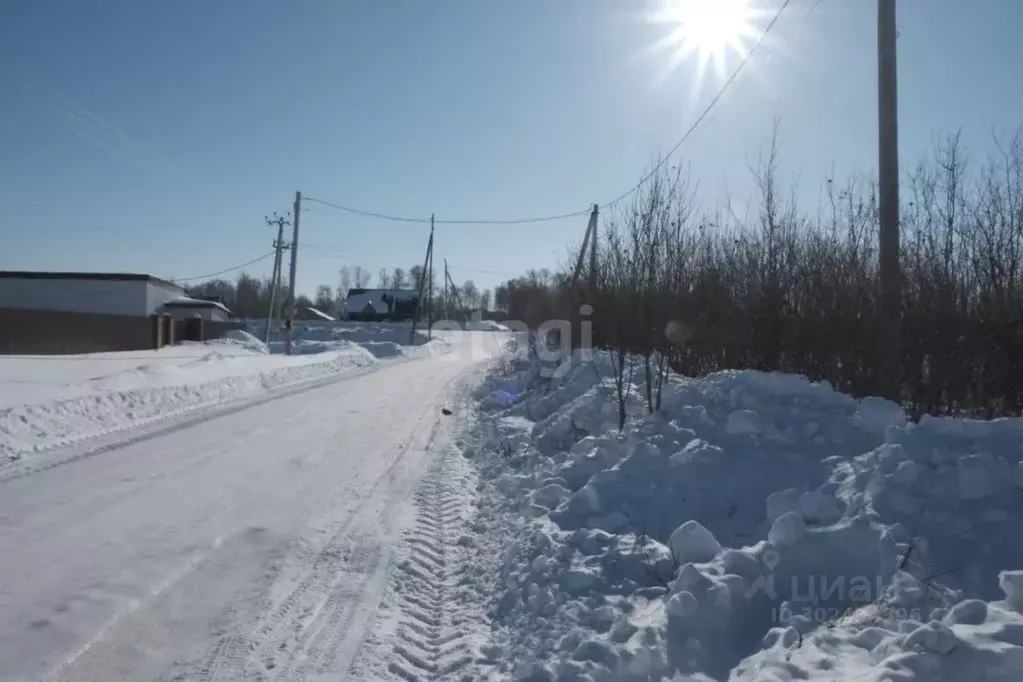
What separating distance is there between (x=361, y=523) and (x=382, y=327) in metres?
59.1

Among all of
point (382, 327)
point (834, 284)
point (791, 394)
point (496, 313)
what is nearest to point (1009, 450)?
point (791, 394)

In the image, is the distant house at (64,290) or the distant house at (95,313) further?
Answer: the distant house at (64,290)

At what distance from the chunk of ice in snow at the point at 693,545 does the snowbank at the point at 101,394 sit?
7.44m

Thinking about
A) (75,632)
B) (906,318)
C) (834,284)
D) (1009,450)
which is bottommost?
(75,632)

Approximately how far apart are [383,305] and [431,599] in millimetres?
88200

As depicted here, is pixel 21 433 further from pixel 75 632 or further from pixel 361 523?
pixel 75 632

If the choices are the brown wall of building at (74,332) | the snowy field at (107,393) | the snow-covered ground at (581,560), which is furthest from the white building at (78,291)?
the snow-covered ground at (581,560)

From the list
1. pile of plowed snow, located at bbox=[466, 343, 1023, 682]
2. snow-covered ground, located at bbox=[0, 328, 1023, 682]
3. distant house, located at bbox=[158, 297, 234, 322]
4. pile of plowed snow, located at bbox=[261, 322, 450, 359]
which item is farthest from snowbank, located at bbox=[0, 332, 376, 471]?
distant house, located at bbox=[158, 297, 234, 322]

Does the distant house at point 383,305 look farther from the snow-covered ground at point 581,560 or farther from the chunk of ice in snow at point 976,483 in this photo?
the chunk of ice in snow at point 976,483

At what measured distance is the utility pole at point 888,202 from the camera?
20.8ft

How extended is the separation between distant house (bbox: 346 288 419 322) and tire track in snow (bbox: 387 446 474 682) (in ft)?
276

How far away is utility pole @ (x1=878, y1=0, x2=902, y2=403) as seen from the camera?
634 cm

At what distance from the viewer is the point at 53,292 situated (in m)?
45.5

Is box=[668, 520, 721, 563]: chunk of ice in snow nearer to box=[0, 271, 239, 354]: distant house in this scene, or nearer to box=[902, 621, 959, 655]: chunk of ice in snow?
box=[902, 621, 959, 655]: chunk of ice in snow
